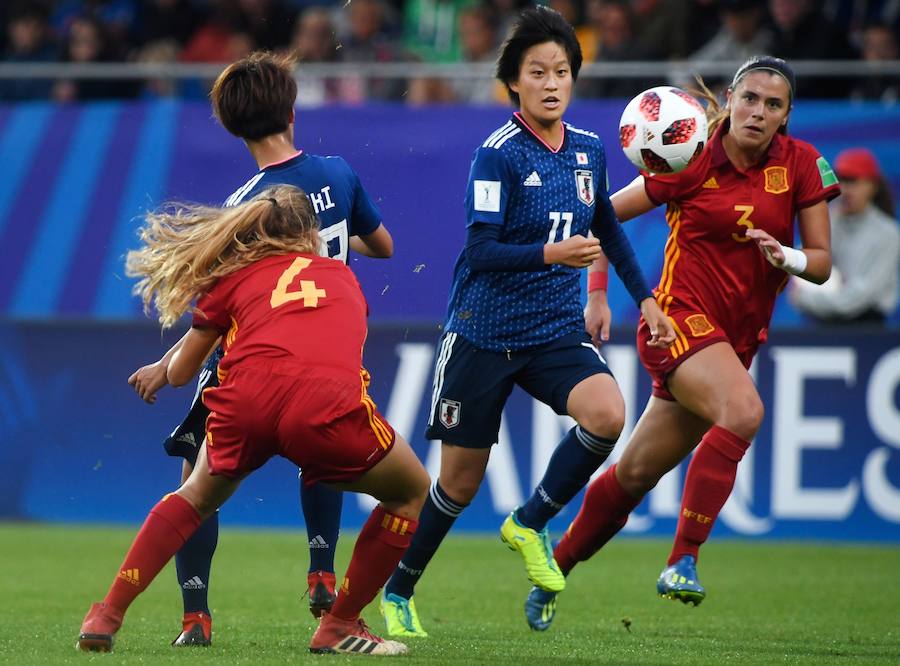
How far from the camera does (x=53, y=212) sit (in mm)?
12859

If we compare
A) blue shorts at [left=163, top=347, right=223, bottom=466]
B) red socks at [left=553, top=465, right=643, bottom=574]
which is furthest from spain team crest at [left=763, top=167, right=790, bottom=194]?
blue shorts at [left=163, top=347, right=223, bottom=466]

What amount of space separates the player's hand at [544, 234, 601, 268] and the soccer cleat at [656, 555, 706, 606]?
127 centimetres

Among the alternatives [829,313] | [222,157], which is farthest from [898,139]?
[222,157]

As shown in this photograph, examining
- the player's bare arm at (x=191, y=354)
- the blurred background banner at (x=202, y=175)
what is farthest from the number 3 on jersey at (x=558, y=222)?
the blurred background banner at (x=202, y=175)

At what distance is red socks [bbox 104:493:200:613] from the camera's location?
5.07 m

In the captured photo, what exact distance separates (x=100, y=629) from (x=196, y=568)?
2.38 feet

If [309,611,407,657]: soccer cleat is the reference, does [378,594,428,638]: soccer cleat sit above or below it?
below

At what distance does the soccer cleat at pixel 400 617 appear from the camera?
20.3ft

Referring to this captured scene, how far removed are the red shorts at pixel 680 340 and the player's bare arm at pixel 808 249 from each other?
40cm

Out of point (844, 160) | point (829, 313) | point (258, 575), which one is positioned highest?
point (844, 160)

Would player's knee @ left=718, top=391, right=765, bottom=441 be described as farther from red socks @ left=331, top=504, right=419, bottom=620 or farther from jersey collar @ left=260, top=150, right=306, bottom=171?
jersey collar @ left=260, top=150, right=306, bottom=171

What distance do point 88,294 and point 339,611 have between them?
7856 millimetres

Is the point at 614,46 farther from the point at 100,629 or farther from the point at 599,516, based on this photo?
the point at 100,629

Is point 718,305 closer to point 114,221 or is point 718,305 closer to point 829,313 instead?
point 829,313
